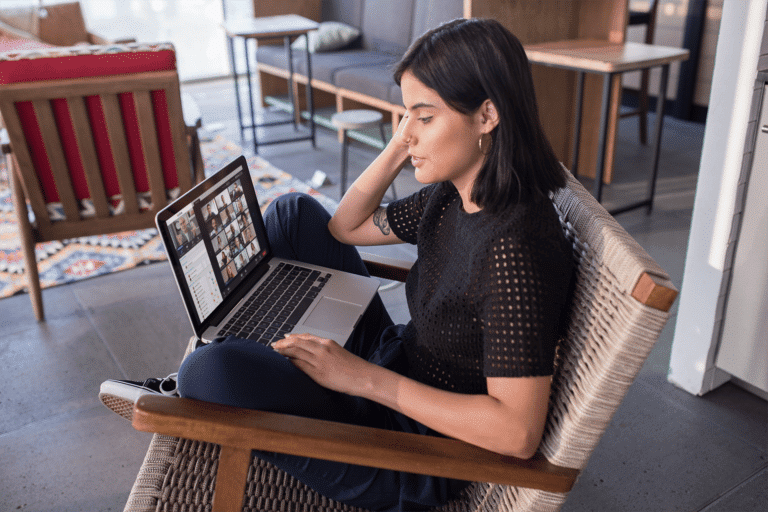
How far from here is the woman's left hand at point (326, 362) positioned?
0.97 m

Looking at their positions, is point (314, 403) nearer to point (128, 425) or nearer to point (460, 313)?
point (460, 313)

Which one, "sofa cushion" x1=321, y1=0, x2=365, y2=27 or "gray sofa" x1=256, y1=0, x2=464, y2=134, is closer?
"gray sofa" x1=256, y1=0, x2=464, y2=134

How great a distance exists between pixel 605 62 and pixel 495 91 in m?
2.13

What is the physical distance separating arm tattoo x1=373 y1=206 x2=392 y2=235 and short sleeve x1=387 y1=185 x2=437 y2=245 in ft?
0.11

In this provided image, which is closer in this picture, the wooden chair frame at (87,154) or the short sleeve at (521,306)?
the short sleeve at (521,306)

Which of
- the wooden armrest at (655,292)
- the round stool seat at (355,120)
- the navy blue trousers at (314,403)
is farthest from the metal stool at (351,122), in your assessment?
the wooden armrest at (655,292)

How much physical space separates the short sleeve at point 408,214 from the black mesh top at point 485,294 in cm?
11

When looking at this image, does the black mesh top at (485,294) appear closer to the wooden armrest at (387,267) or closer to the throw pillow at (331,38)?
the wooden armrest at (387,267)

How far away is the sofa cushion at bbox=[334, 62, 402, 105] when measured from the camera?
12.9ft

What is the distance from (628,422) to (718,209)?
646 millimetres

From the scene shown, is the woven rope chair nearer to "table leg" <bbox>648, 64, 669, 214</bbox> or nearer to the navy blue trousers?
the navy blue trousers

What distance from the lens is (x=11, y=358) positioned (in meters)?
2.16

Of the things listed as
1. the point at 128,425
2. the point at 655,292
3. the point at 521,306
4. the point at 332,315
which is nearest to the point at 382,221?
the point at 332,315

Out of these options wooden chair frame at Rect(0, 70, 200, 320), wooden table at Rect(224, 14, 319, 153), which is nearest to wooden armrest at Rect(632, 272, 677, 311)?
wooden chair frame at Rect(0, 70, 200, 320)
